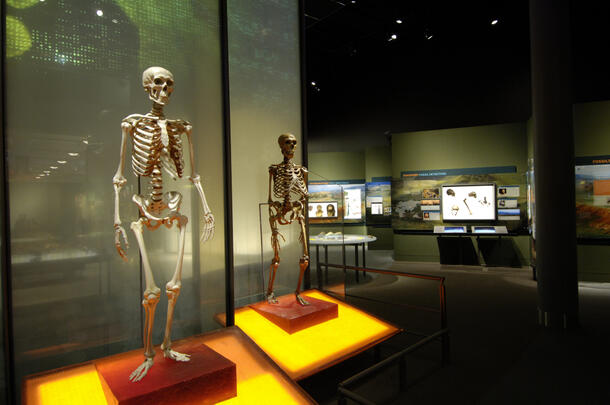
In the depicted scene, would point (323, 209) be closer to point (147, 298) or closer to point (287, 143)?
point (287, 143)

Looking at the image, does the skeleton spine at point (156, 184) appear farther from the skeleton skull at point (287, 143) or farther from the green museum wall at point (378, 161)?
the green museum wall at point (378, 161)

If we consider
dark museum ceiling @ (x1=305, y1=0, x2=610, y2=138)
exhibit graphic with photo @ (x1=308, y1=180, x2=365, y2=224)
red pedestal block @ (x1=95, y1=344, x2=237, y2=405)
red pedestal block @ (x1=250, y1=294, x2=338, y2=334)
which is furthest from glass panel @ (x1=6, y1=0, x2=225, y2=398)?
exhibit graphic with photo @ (x1=308, y1=180, x2=365, y2=224)

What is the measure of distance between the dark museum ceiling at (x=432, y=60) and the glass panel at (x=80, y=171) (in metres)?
5.10

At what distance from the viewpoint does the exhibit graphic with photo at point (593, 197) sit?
21.0 feet

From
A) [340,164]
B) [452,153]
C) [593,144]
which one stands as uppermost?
[340,164]

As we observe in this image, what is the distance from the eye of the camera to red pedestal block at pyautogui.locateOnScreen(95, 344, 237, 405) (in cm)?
191

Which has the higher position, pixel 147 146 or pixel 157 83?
pixel 157 83

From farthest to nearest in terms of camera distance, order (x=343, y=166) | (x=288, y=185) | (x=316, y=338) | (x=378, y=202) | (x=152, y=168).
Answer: (x=343, y=166) → (x=378, y=202) → (x=288, y=185) → (x=316, y=338) → (x=152, y=168)

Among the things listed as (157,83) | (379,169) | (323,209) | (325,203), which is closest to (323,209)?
(323,209)

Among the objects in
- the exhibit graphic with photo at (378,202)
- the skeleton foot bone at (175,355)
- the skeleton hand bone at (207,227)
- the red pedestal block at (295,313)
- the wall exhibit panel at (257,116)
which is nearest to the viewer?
the skeleton foot bone at (175,355)

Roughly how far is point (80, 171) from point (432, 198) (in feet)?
24.7

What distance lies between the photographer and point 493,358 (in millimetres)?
3477

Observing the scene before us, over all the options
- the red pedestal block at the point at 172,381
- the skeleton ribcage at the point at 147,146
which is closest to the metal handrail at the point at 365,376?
the red pedestal block at the point at 172,381

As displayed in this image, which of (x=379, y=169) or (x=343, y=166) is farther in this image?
(x=343, y=166)
